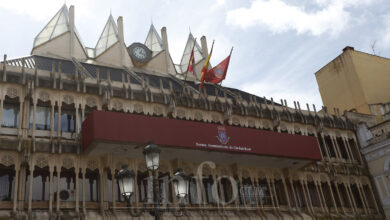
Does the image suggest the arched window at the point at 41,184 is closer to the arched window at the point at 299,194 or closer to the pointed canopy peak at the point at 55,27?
the pointed canopy peak at the point at 55,27

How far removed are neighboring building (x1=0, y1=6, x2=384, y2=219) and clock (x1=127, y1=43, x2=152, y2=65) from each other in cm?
223

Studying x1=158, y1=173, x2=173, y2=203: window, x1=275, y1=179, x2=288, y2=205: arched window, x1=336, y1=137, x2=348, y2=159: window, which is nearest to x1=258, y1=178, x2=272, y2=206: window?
x1=275, y1=179, x2=288, y2=205: arched window

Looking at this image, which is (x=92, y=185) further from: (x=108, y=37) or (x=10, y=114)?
(x=108, y=37)

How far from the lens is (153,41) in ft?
144

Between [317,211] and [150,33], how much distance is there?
26.2 m

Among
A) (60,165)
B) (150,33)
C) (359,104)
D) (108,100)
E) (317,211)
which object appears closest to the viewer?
(60,165)

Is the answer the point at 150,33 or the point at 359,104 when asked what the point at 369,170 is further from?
the point at 150,33

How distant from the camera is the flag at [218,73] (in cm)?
3010

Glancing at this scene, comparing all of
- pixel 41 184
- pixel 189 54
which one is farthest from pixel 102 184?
pixel 189 54

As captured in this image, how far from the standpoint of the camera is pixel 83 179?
21.6 m

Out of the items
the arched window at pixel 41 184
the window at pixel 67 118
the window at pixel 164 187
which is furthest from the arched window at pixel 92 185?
the window at pixel 164 187

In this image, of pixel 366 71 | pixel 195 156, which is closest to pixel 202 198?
pixel 195 156

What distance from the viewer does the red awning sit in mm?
21188

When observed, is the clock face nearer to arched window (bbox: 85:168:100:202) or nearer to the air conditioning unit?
arched window (bbox: 85:168:100:202)
